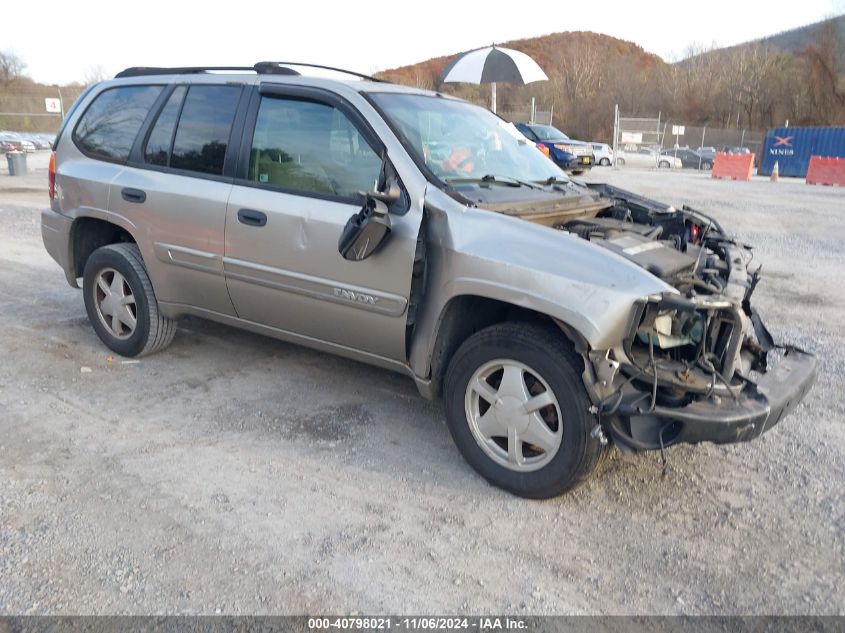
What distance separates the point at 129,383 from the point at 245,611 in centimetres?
254

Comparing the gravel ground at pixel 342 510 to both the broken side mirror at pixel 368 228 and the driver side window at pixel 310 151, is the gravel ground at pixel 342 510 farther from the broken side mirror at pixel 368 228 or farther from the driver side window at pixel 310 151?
the driver side window at pixel 310 151

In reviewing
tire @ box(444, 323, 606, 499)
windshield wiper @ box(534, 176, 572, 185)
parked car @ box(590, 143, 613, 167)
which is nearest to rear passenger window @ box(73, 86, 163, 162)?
windshield wiper @ box(534, 176, 572, 185)

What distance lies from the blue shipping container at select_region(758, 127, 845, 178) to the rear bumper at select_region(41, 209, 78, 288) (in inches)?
1167

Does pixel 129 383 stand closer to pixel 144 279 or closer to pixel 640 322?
pixel 144 279

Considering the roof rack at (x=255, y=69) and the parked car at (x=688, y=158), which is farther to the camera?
the parked car at (x=688, y=158)

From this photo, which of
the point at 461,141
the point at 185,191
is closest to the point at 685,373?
the point at 461,141

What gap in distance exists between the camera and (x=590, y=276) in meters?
3.05

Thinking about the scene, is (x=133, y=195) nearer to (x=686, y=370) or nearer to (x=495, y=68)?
(x=686, y=370)

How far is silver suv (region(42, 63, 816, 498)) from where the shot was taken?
10.1ft

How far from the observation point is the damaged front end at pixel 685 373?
2.98 m

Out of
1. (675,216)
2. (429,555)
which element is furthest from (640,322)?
(675,216)

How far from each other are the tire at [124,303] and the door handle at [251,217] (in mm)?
1109

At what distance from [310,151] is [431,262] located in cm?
105

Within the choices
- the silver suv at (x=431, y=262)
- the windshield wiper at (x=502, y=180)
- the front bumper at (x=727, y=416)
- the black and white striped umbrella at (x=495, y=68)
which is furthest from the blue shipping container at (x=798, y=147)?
the front bumper at (x=727, y=416)
